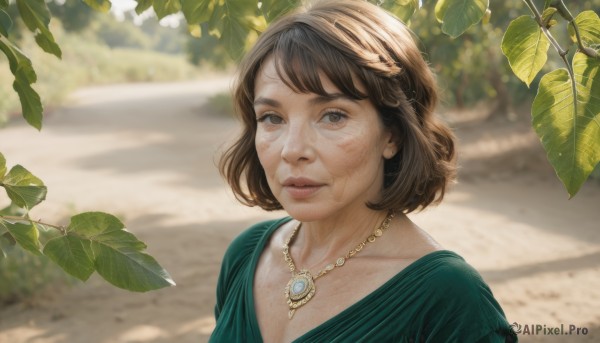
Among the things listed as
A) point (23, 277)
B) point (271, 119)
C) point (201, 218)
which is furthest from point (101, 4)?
point (201, 218)

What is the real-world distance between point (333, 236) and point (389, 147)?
0.87 feet

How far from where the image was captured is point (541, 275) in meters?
5.99

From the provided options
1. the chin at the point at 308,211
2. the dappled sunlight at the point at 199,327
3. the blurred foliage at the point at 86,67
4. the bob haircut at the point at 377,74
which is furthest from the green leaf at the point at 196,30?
the blurred foliage at the point at 86,67

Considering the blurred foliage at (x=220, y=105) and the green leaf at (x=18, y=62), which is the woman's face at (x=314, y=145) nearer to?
the green leaf at (x=18, y=62)

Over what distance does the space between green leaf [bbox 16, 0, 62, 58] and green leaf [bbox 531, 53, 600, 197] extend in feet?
3.23

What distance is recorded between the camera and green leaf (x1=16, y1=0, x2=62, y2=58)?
148 cm

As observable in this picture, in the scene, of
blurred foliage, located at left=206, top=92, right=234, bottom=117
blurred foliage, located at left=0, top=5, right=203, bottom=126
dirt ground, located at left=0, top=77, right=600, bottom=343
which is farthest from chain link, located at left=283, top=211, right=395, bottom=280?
blurred foliage, located at left=206, top=92, right=234, bottom=117

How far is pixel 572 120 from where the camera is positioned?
111 centimetres

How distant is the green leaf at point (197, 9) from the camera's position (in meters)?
1.54

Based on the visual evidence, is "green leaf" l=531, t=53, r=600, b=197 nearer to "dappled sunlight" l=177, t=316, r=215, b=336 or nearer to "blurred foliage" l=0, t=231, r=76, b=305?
"dappled sunlight" l=177, t=316, r=215, b=336

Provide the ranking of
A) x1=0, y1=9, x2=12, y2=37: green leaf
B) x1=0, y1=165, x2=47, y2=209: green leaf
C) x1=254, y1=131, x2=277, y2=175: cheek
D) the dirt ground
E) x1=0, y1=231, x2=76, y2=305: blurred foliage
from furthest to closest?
x1=0, y1=231, x2=76, y2=305: blurred foliage → the dirt ground → x1=254, y1=131, x2=277, y2=175: cheek → x1=0, y1=9, x2=12, y2=37: green leaf → x1=0, y1=165, x2=47, y2=209: green leaf

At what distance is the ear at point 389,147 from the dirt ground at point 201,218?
613mm

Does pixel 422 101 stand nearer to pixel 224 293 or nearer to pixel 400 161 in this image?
pixel 400 161

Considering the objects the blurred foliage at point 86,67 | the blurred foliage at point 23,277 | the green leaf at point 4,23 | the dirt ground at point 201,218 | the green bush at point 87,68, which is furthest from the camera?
the green bush at point 87,68
